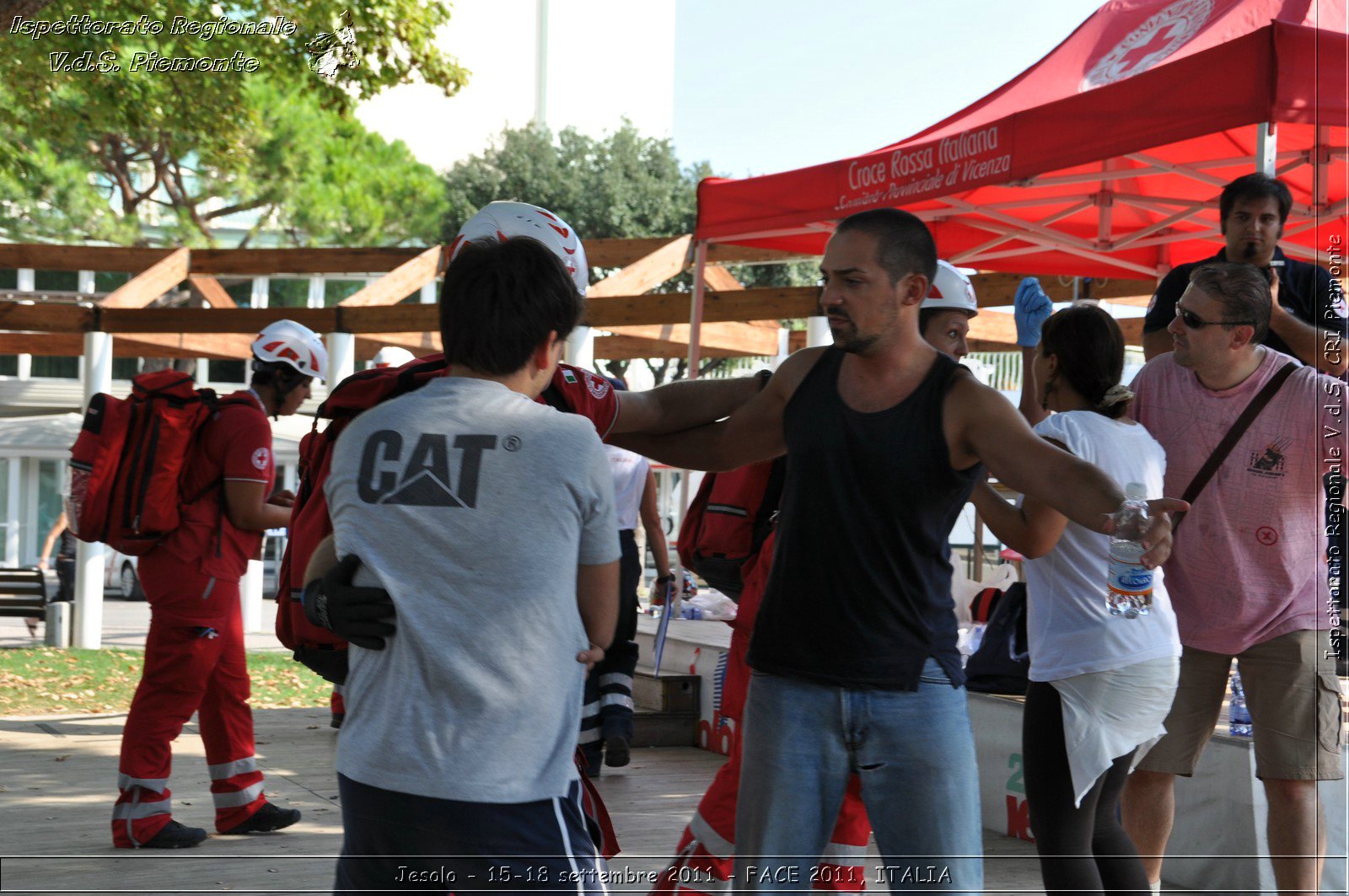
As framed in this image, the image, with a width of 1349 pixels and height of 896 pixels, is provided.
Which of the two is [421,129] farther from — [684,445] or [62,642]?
[684,445]

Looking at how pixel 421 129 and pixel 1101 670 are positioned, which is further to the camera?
pixel 421 129

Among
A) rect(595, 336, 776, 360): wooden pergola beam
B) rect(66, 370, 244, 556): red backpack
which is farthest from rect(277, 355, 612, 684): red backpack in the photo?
rect(595, 336, 776, 360): wooden pergola beam

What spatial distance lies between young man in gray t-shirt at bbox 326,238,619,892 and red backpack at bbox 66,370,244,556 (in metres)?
3.53

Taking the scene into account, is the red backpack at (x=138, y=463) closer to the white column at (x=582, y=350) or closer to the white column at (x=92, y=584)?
the white column at (x=582, y=350)

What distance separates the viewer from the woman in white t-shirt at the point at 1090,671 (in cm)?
332

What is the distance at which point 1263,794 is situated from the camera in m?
4.80

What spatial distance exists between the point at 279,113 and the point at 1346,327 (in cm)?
2756

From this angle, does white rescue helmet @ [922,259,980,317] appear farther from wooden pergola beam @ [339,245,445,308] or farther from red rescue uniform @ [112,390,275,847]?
wooden pergola beam @ [339,245,445,308]

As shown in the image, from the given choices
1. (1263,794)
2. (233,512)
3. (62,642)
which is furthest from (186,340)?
(1263,794)


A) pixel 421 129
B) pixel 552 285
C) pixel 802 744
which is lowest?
pixel 802 744

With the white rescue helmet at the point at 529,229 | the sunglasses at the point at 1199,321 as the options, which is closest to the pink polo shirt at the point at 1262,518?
the sunglasses at the point at 1199,321

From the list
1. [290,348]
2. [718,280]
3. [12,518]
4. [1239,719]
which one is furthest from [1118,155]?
[12,518]

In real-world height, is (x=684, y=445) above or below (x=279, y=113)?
below

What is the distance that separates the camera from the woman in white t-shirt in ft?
10.9
